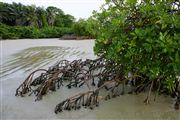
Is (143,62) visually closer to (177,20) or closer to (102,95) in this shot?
(177,20)

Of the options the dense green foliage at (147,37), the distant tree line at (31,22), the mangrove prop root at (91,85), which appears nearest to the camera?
the dense green foliage at (147,37)

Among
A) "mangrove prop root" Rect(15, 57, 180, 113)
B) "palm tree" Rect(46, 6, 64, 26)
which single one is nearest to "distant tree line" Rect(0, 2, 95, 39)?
"palm tree" Rect(46, 6, 64, 26)

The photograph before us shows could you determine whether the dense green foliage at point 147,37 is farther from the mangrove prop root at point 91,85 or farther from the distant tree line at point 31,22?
the distant tree line at point 31,22

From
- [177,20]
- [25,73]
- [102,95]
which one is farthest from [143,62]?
[25,73]

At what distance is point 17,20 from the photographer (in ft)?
122

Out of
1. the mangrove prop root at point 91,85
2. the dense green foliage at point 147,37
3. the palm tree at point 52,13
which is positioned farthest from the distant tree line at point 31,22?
the dense green foliage at point 147,37

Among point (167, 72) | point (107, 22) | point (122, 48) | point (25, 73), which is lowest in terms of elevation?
point (25, 73)

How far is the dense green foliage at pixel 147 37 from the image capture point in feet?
14.2

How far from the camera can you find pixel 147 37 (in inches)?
178

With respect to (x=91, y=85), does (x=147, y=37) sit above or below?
above

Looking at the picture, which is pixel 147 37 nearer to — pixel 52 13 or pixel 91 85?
pixel 91 85

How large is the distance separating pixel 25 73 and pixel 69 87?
8.54 ft

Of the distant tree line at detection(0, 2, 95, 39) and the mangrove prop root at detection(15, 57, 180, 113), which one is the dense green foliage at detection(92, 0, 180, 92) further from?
the distant tree line at detection(0, 2, 95, 39)

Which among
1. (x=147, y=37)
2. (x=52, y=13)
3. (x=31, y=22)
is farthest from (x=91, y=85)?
(x=52, y=13)
